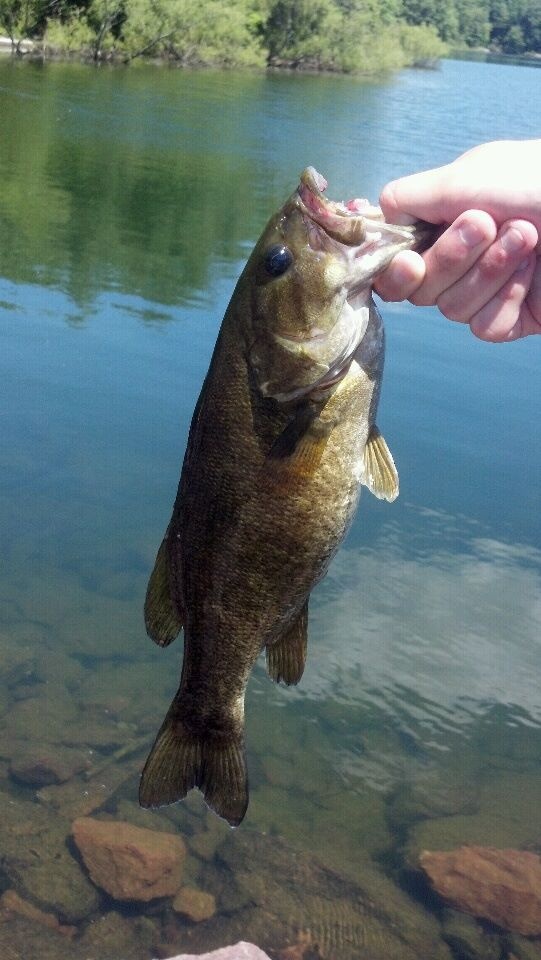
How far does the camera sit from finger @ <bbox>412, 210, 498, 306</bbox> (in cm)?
284

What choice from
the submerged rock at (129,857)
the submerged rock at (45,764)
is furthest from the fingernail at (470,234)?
the submerged rock at (45,764)

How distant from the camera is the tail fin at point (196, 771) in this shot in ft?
9.58

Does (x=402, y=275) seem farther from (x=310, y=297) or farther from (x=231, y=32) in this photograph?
(x=231, y=32)

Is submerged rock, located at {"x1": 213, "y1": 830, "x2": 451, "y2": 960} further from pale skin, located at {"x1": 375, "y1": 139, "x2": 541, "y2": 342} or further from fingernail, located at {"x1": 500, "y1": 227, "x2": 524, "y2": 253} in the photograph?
fingernail, located at {"x1": 500, "y1": 227, "x2": 524, "y2": 253}

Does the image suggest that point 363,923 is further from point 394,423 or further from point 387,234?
point 394,423

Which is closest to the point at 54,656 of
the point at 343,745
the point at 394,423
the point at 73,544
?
the point at 73,544

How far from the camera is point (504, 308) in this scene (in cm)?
314

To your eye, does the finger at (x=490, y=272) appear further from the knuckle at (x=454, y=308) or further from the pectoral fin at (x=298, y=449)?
the pectoral fin at (x=298, y=449)

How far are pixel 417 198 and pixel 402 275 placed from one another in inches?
12.4

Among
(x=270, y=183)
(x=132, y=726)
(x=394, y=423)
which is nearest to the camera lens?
(x=132, y=726)

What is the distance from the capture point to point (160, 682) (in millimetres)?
7941

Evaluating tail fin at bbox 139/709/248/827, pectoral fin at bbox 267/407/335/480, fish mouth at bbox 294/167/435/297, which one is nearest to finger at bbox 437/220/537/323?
fish mouth at bbox 294/167/435/297

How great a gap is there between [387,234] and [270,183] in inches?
902

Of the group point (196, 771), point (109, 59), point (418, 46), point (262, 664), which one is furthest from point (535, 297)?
point (418, 46)
